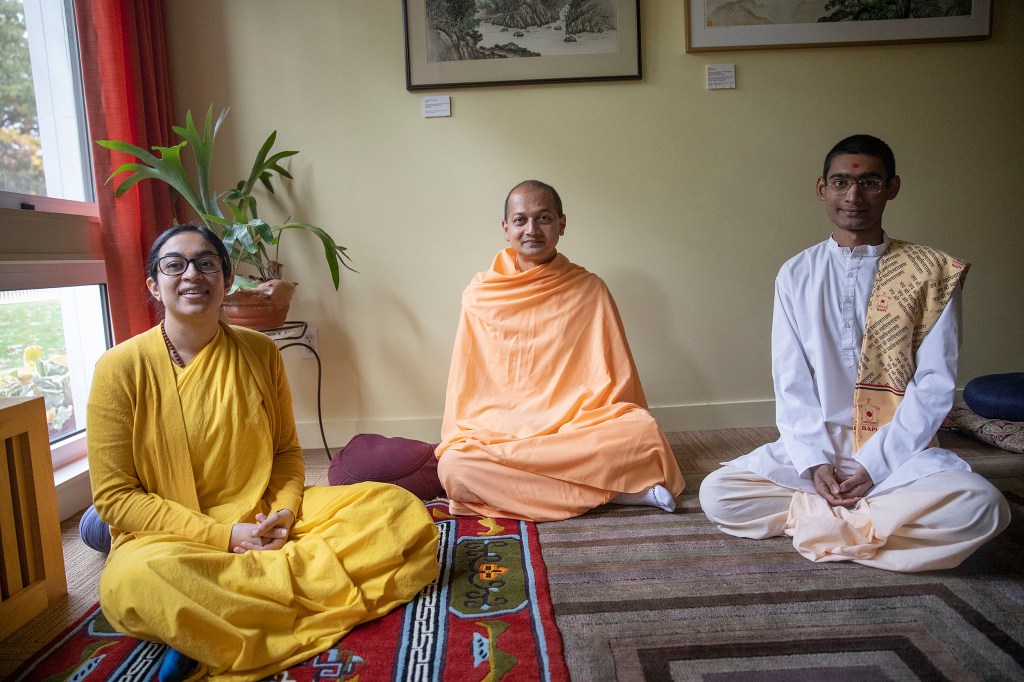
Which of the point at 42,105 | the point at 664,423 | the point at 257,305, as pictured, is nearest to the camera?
the point at 42,105

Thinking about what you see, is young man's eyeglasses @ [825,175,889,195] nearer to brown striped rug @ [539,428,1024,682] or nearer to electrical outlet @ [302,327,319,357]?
brown striped rug @ [539,428,1024,682]

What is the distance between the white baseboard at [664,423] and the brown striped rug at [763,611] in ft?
4.24

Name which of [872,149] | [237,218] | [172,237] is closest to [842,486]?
[872,149]

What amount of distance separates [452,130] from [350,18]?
0.74 metres

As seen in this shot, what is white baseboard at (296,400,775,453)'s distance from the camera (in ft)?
11.5

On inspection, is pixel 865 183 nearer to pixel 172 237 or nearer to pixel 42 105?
pixel 172 237

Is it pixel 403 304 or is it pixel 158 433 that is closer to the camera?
pixel 158 433

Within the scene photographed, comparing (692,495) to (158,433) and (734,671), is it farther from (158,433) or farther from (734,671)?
(158,433)

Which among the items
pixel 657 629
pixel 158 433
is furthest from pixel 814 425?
pixel 158 433

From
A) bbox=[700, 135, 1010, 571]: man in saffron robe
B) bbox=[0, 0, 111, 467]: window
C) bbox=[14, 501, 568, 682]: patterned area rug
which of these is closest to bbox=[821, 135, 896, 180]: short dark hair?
bbox=[700, 135, 1010, 571]: man in saffron robe

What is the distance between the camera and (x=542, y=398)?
8.80ft

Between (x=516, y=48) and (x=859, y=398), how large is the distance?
7.54 feet

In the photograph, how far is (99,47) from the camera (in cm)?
276

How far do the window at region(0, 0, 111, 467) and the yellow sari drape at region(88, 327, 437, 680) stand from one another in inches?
44.2
